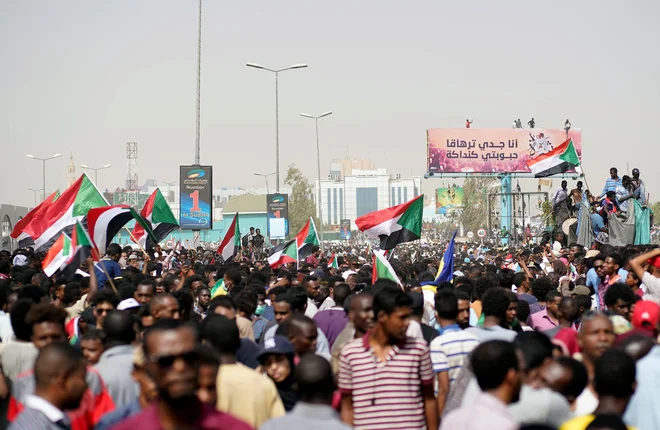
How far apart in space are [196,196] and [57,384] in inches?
1005

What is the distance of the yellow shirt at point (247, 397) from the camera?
5387 mm

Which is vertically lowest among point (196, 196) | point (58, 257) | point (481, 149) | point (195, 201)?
point (58, 257)

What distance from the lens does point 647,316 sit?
21.7ft

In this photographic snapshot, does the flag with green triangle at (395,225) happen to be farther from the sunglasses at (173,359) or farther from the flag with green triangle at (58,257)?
the sunglasses at (173,359)

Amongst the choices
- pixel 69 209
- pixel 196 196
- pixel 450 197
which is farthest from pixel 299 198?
pixel 69 209

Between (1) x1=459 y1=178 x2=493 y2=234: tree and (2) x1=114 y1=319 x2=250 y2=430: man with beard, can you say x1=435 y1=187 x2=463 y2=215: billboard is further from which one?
(2) x1=114 y1=319 x2=250 y2=430: man with beard

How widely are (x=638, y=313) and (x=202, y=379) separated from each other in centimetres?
366

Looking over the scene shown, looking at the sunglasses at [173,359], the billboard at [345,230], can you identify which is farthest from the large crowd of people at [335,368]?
the billboard at [345,230]

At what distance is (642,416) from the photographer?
5.30 m

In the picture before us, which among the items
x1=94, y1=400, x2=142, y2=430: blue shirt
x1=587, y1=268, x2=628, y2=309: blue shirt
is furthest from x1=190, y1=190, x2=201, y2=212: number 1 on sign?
x1=94, y1=400, x2=142, y2=430: blue shirt

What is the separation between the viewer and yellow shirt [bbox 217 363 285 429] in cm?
539

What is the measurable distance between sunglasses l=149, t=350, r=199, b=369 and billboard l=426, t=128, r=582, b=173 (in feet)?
158

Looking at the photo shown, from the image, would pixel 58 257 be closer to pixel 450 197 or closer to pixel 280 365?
pixel 280 365

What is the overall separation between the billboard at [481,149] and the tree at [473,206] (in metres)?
33.3
